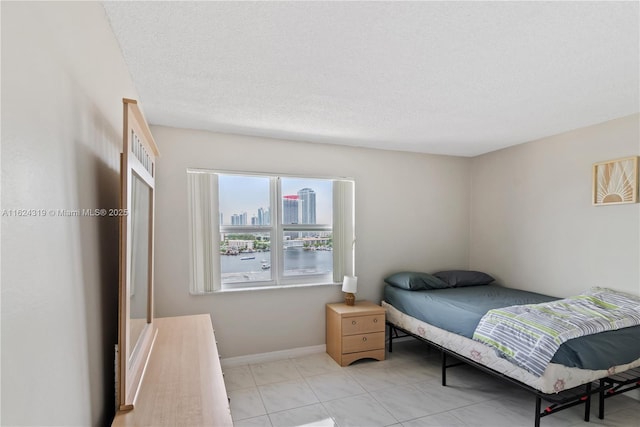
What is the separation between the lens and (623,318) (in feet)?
7.93

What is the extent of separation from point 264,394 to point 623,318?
9.60 feet

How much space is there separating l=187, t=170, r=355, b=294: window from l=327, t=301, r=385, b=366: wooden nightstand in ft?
1.68

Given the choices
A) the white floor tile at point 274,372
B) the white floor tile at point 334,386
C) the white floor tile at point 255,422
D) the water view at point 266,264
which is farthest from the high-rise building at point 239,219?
the white floor tile at point 255,422

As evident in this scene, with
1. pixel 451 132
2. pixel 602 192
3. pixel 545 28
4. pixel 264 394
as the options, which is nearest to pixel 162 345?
pixel 264 394

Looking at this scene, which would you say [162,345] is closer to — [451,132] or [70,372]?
[70,372]

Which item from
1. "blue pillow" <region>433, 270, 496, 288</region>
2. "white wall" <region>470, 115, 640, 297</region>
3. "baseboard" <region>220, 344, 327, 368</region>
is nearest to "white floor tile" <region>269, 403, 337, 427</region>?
"baseboard" <region>220, 344, 327, 368</region>

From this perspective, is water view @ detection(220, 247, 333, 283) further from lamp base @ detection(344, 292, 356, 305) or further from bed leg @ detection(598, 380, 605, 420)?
bed leg @ detection(598, 380, 605, 420)

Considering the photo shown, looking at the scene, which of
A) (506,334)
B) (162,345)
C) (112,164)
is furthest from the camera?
(506,334)

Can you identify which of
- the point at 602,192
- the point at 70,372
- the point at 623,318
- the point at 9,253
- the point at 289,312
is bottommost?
the point at 289,312

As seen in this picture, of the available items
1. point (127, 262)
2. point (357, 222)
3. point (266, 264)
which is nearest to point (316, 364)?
point (266, 264)

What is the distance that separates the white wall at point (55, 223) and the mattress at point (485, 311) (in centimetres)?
262

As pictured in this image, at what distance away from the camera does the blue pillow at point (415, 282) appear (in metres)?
3.67

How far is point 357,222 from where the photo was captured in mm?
3986

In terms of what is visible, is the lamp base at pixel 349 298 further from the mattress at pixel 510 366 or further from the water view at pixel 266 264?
the mattress at pixel 510 366
